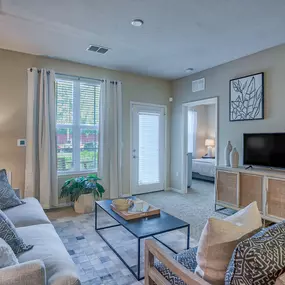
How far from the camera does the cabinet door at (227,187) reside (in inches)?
146

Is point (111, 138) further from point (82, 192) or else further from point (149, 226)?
point (149, 226)

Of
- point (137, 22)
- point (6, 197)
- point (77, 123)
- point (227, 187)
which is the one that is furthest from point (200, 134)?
point (6, 197)

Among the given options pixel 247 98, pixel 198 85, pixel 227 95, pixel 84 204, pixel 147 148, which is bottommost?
pixel 84 204

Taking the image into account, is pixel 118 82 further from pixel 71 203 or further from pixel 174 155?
pixel 71 203

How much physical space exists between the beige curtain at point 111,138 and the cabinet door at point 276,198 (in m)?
2.73

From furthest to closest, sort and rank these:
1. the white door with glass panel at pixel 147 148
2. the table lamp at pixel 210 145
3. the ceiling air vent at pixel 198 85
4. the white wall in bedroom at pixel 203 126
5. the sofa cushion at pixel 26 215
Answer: the white wall in bedroom at pixel 203 126, the table lamp at pixel 210 145, the white door with glass panel at pixel 147 148, the ceiling air vent at pixel 198 85, the sofa cushion at pixel 26 215

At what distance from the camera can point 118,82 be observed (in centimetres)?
470

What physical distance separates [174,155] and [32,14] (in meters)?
4.07

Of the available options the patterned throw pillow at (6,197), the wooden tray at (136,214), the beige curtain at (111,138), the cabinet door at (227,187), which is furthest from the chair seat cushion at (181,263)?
the beige curtain at (111,138)

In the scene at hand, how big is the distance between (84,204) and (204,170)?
3.98m

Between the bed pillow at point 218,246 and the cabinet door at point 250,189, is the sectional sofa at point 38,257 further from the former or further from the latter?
the cabinet door at point 250,189

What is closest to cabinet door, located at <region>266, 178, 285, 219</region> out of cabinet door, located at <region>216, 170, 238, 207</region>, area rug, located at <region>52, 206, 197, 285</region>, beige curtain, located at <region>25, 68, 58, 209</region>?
cabinet door, located at <region>216, 170, 238, 207</region>

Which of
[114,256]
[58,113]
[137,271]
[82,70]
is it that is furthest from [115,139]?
[137,271]

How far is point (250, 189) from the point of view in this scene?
347 cm
